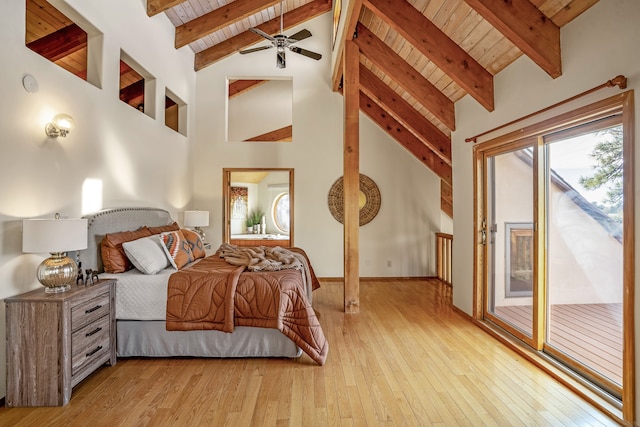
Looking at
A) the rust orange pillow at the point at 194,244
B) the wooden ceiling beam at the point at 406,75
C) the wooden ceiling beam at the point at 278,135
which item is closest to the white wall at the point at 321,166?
the wooden ceiling beam at the point at 278,135

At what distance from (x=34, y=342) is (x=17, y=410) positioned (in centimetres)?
42

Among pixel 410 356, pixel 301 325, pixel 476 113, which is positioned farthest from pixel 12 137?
pixel 476 113

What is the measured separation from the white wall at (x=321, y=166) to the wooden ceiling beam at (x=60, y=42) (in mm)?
2332

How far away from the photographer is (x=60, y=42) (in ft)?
12.9

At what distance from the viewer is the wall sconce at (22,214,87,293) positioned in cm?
226

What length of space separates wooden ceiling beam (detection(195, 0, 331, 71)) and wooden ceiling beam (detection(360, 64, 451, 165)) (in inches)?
63.2

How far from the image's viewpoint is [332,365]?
2867 mm

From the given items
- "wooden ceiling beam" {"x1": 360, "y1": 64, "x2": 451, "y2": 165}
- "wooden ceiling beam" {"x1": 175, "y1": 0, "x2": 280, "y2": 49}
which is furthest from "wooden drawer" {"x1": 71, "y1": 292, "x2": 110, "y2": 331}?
"wooden ceiling beam" {"x1": 360, "y1": 64, "x2": 451, "y2": 165}

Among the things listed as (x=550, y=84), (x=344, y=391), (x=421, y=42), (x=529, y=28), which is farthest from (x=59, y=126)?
(x=550, y=84)

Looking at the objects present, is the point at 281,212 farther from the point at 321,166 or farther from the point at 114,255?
the point at 114,255

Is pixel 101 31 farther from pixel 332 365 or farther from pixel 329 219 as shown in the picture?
pixel 329 219

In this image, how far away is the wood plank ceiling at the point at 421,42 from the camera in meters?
2.69

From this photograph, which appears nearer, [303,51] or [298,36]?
[298,36]

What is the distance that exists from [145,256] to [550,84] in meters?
3.58
